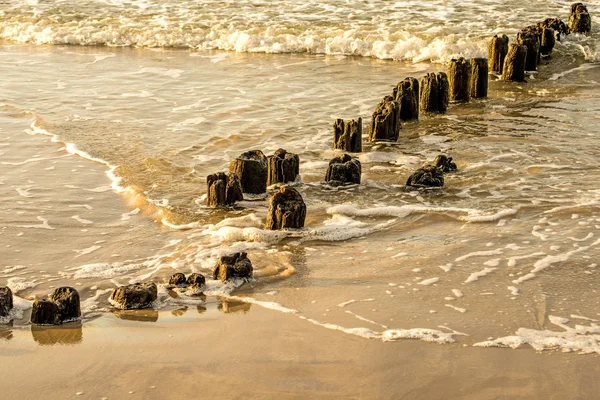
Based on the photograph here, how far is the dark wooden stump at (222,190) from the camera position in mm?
8531

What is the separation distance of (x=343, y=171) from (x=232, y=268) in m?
2.74

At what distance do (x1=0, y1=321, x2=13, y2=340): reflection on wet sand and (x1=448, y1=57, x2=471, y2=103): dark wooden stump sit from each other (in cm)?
830

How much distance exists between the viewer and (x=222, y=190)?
853cm

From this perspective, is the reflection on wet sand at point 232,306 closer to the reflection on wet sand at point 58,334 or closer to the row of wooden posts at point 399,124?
the reflection on wet sand at point 58,334

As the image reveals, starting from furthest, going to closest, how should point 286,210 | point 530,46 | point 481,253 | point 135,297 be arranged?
point 530,46 → point 286,210 → point 481,253 → point 135,297

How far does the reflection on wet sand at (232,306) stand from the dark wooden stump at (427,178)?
3.18m

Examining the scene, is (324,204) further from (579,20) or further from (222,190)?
(579,20)

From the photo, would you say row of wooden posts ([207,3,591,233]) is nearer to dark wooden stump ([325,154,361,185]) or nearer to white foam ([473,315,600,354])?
dark wooden stump ([325,154,361,185])

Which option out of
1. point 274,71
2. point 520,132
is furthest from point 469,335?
point 274,71

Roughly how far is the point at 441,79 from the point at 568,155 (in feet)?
9.29

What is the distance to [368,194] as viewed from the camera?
29.1 ft

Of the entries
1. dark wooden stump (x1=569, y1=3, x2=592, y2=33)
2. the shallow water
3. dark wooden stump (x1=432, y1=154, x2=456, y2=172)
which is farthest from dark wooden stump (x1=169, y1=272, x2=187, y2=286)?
dark wooden stump (x1=569, y1=3, x2=592, y2=33)

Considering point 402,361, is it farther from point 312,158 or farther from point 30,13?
point 30,13

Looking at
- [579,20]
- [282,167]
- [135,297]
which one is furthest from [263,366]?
[579,20]
